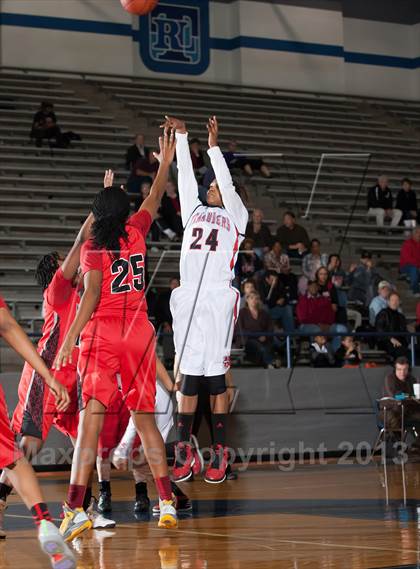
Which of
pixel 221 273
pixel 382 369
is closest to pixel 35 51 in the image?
pixel 382 369

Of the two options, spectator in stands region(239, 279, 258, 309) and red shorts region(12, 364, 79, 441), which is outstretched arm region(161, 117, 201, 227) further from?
spectator in stands region(239, 279, 258, 309)

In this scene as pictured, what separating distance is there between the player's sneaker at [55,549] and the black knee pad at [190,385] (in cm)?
353

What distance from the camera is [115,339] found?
614 cm

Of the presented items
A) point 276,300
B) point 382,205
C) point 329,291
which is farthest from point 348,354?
point 382,205

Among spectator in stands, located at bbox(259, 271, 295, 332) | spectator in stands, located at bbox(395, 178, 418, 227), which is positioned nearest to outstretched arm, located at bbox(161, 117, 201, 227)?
spectator in stands, located at bbox(259, 271, 295, 332)

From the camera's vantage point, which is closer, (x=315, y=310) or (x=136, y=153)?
(x=315, y=310)

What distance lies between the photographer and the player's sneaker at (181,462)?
25.9 feet

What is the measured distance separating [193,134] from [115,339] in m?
16.0

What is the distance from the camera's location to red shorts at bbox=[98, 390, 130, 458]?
738cm

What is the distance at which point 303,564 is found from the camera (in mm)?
5074

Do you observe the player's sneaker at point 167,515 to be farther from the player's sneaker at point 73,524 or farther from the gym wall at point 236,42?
the gym wall at point 236,42

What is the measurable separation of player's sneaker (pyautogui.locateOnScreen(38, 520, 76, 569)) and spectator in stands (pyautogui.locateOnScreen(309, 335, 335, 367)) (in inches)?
372

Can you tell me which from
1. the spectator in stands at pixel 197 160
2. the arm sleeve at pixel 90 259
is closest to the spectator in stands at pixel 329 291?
the spectator in stands at pixel 197 160

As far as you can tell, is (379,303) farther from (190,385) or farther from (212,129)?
(212,129)
